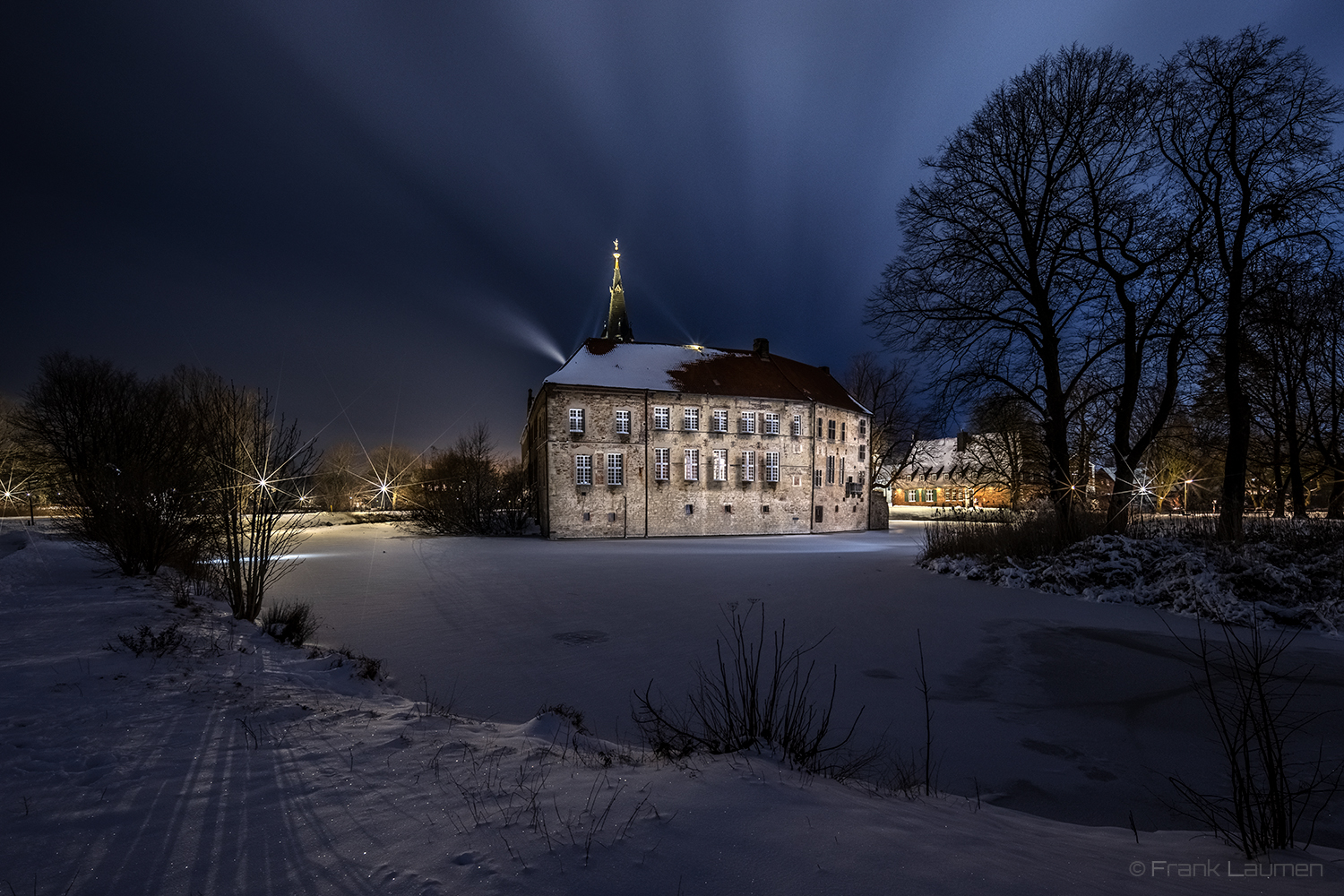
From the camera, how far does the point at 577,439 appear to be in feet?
115

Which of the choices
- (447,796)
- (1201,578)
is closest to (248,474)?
(447,796)

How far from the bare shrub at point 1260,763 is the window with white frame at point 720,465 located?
2865 centimetres

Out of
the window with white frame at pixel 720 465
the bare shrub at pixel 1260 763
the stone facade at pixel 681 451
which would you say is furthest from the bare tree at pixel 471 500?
the bare shrub at pixel 1260 763

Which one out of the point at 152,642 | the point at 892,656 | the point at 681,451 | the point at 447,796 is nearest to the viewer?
the point at 447,796

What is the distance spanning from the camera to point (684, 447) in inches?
1463

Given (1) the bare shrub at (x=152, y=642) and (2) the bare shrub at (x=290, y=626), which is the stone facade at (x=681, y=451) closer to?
(2) the bare shrub at (x=290, y=626)

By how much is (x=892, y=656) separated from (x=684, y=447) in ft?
93.6

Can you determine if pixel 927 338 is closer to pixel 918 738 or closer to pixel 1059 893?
pixel 918 738

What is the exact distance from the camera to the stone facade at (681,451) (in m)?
35.1

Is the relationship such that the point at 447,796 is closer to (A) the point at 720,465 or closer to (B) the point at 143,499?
(B) the point at 143,499

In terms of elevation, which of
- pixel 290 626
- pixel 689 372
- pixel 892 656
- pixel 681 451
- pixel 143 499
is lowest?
pixel 892 656

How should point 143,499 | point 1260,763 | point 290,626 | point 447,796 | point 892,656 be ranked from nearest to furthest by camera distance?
point 447,796
point 1260,763
point 892,656
point 290,626
point 143,499

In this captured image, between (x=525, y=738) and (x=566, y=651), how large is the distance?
436 centimetres

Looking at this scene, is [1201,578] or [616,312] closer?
[1201,578]
